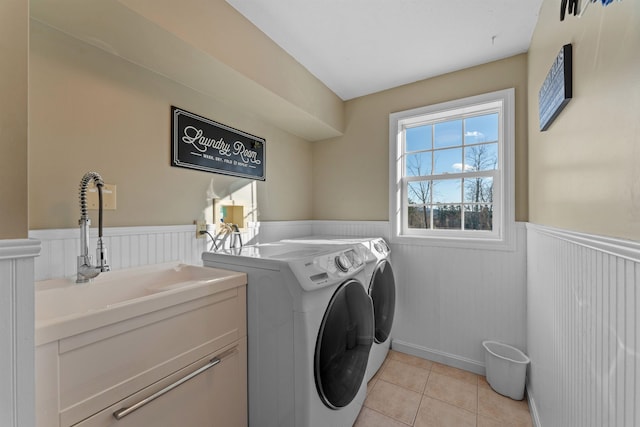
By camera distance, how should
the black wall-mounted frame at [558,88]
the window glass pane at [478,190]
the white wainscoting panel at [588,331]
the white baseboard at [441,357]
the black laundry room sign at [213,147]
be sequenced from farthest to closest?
1. the window glass pane at [478,190]
2. the white baseboard at [441,357]
3. the black laundry room sign at [213,147]
4. the black wall-mounted frame at [558,88]
5. the white wainscoting panel at [588,331]

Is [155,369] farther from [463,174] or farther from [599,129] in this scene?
[463,174]

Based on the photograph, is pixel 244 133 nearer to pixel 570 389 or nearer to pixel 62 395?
pixel 62 395

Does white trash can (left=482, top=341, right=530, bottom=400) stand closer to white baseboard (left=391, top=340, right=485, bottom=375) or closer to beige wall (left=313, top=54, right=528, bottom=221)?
white baseboard (left=391, top=340, right=485, bottom=375)

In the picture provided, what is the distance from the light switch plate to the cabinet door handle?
3.06 feet

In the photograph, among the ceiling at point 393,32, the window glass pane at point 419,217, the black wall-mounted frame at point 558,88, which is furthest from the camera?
the window glass pane at point 419,217

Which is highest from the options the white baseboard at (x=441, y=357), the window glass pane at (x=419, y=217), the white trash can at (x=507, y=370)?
the window glass pane at (x=419, y=217)

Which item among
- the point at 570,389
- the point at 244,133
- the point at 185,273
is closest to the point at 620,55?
the point at 570,389

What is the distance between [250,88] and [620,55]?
168 cm

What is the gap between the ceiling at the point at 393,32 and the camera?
1.53 meters

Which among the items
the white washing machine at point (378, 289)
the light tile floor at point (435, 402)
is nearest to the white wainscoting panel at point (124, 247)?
the white washing machine at point (378, 289)

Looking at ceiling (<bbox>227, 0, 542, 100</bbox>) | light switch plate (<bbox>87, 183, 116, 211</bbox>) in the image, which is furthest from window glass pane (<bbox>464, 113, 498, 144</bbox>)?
light switch plate (<bbox>87, 183, 116, 211</bbox>)

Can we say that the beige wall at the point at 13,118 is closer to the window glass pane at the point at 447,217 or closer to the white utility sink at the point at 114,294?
the white utility sink at the point at 114,294

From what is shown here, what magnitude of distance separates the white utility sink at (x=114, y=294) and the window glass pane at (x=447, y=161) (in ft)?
6.31

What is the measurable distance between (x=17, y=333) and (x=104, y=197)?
2.97 ft
